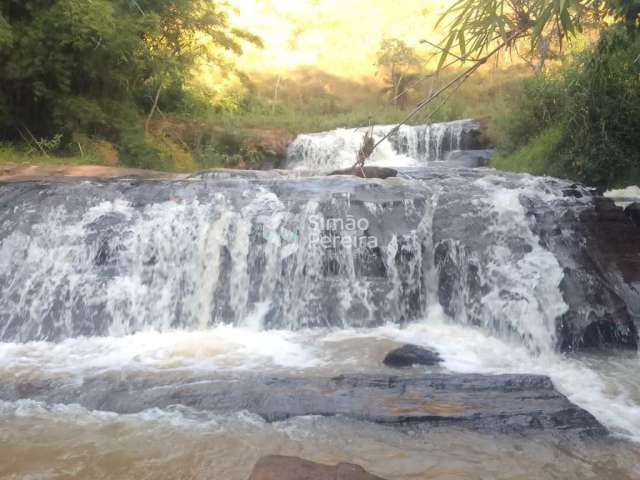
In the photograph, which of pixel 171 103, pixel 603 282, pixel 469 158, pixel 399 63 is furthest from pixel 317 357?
pixel 399 63

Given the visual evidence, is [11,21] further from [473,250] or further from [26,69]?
[473,250]

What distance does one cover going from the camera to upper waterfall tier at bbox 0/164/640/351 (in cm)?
654

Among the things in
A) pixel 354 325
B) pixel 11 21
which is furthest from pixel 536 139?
pixel 11 21

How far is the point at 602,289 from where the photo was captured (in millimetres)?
6496

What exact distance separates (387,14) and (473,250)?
2519 cm

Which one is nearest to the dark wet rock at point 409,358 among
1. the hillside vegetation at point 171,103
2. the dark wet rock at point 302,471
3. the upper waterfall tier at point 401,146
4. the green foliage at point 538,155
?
the dark wet rock at point 302,471

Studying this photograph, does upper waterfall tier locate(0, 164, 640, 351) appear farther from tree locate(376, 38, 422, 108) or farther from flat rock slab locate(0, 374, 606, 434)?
tree locate(376, 38, 422, 108)

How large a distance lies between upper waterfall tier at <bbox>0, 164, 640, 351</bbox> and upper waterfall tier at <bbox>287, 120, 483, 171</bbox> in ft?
22.2

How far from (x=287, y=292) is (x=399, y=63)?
699 inches

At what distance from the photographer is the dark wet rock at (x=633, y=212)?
7457 mm

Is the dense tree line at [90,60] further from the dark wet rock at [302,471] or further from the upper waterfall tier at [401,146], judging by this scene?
the dark wet rock at [302,471]

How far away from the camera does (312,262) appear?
7.25m

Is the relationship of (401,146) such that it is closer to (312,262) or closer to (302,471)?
(312,262)

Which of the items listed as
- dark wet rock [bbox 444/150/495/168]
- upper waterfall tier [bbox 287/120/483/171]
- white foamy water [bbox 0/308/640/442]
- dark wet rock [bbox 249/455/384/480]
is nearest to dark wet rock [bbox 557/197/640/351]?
white foamy water [bbox 0/308/640/442]
